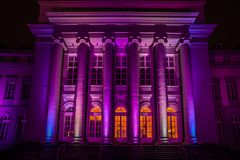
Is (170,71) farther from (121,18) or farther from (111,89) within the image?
(121,18)

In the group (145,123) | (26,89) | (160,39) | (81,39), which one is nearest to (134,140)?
(145,123)

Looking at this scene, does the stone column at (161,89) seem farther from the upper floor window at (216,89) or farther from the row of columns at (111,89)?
the upper floor window at (216,89)

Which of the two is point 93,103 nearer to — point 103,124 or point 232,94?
point 103,124

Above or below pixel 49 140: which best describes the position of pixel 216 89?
above

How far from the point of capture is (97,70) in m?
29.1

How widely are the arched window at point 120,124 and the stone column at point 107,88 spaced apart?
1.76m

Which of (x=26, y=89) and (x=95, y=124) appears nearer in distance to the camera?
(x=95, y=124)

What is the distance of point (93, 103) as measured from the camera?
2805 cm

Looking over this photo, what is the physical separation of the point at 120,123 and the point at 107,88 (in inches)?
148

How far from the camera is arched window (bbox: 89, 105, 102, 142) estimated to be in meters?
27.2

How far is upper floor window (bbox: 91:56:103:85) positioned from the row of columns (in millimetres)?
1044

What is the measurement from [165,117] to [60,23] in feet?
46.2

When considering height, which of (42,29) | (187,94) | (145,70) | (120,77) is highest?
(42,29)

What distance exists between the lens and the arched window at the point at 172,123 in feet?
89.7
